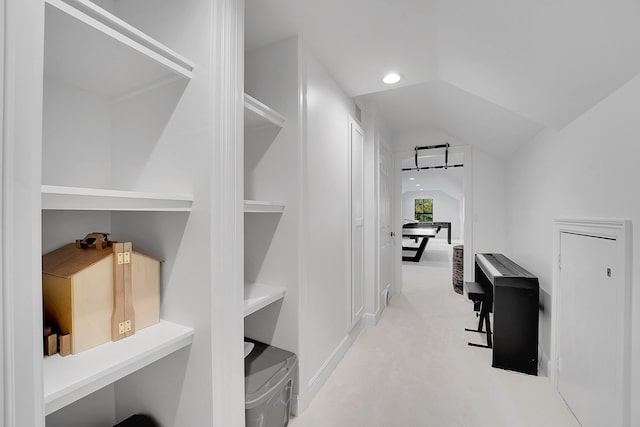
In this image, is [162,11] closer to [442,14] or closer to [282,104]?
[282,104]

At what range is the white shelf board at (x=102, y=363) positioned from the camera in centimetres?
70

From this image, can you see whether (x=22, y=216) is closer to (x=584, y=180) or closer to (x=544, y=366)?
(x=584, y=180)

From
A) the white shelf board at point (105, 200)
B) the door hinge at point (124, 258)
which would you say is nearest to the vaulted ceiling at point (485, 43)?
the white shelf board at point (105, 200)

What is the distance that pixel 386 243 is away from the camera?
3730 millimetres

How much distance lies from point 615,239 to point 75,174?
2432 mm

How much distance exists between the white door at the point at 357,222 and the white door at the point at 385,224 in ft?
1.43

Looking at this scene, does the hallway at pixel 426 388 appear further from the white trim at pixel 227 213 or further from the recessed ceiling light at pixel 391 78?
the recessed ceiling light at pixel 391 78

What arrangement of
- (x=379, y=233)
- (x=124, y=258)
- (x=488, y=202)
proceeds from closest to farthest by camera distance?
(x=124, y=258)
(x=379, y=233)
(x=488, y=202)

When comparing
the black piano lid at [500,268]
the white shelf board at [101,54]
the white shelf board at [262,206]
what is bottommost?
the black piano lid at [500,268]

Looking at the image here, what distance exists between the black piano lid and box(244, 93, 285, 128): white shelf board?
2102 millimetres

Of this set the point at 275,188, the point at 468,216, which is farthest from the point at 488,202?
the point at 275,188

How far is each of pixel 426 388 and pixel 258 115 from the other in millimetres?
2136

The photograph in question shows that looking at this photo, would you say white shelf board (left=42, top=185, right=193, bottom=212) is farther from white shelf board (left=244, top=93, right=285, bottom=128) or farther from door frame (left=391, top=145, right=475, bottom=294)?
door frame (left=391, top=145, right=475, bottom=294)

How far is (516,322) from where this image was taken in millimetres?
2146
